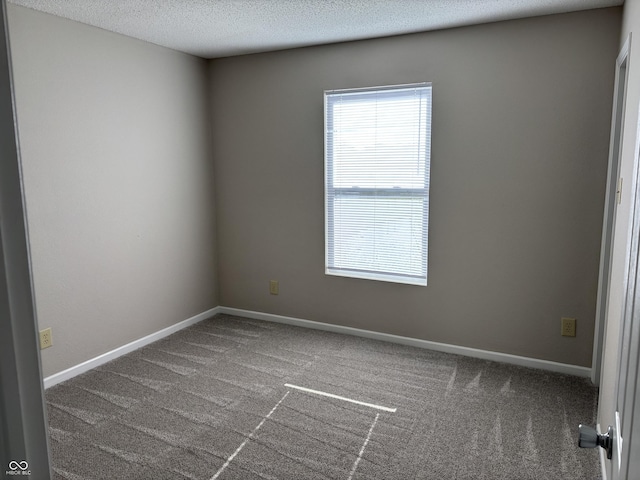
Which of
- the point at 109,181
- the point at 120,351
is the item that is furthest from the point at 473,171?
the point at 120,351

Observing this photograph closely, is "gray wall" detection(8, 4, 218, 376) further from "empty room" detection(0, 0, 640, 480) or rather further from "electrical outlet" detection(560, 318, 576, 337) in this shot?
"electrical outlet" detection(560, 318, 576, 337)

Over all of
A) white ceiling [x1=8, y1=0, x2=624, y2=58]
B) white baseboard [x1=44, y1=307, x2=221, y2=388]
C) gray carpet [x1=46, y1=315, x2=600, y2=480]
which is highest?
white ceiling [x1=8, y1=0, x2=624, y2=58]

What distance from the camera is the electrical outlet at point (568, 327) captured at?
3.11 m

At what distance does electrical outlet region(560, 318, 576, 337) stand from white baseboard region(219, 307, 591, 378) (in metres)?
0.22

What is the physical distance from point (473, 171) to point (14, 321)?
3.16 metres

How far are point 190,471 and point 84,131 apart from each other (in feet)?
7.65

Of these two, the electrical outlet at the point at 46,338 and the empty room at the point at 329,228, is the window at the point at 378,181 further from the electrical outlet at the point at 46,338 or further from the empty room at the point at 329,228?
the electrical outlet at the point at 46,338

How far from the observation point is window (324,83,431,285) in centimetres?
347

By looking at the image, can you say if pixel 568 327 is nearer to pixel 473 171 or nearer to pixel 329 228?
pixel 473 171

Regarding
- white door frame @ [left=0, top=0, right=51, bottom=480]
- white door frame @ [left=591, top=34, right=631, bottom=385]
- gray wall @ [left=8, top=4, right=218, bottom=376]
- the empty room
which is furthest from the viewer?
gray wall @ [left=8, top=4, right=218, bottom=376]

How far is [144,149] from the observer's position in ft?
12.0

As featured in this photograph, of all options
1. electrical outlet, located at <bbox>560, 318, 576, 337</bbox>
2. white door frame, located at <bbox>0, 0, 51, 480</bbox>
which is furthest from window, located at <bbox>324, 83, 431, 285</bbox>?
white door frame, located at <bbox>0, 0, 51, 480</bbox>

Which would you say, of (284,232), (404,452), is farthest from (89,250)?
(404,452)

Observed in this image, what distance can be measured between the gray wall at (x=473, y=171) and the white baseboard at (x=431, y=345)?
5 centimetres
